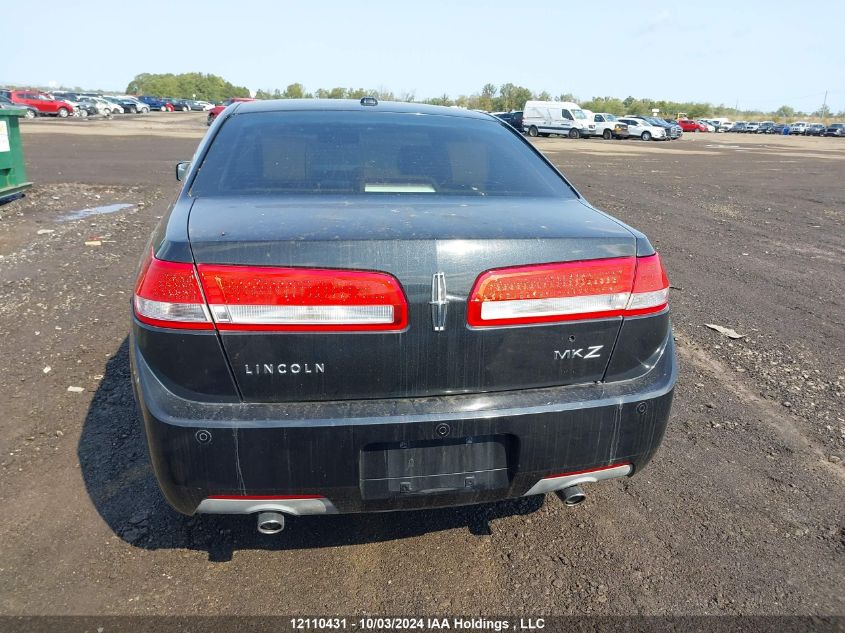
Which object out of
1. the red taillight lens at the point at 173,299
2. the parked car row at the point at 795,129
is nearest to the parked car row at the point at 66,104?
the red taillight lens at the point at 173,299

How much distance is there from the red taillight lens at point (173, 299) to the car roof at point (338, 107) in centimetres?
152

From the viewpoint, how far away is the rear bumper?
1.99 metres

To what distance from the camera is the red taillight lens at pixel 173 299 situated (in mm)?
1948

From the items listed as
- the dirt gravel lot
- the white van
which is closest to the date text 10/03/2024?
the dirt gravel lot

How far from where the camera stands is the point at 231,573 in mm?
2402

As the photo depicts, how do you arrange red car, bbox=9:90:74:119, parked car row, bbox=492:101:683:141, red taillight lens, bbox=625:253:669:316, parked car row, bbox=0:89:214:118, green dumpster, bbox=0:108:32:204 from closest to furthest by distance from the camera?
red taillight lens, bbox=625:253:669:316 < green dumpster, bbox=0:108:32:204 < parked car row, bbox=492:101:683:141 < parked car row, bbox=0:89:214:118 < red car, bbox=9:90:74:119

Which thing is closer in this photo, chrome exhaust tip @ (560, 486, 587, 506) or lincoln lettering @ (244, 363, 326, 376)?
lincoln lettering @ (244, 363, 326, 376)

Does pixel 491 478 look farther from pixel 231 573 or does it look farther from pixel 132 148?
pixel 132 148

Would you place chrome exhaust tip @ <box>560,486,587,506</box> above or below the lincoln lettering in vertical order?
below

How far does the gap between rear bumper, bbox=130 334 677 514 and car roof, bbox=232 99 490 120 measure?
1.61m

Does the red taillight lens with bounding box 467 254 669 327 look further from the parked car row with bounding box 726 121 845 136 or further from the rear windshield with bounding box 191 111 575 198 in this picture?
the parked car row with bounding box 726 121 845 136

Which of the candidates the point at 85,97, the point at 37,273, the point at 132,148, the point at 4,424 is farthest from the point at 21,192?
the point at 85,97

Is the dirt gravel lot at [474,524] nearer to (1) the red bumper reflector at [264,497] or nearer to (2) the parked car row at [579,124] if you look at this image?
(1) the red bumper reflector at [264,497]

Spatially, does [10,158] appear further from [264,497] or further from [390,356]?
[390,356]
